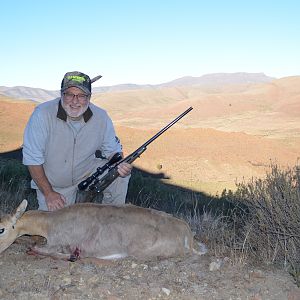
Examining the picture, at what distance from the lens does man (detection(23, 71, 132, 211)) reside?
19.9 ft

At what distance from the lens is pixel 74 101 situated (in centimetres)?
617

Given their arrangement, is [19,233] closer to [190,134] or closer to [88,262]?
[88,262]

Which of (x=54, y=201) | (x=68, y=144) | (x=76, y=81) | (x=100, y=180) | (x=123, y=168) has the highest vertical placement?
(x=76, y=81)

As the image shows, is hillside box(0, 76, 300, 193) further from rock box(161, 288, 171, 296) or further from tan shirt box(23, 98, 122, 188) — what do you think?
rock box(161, 288, 171, 296)

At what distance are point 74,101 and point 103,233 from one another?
184 cm

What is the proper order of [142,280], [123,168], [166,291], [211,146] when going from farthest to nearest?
[211,146]
[123,168]
[142,280]
[166,291]

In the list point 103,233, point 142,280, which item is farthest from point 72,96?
point 142,280

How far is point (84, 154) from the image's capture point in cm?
662

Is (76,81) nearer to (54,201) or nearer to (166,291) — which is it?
(54,201)

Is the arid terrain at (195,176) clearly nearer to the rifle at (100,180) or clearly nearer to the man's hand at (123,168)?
the rifle at (100,180)

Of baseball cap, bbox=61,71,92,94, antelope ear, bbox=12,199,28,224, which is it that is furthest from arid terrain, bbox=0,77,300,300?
baseball cap, bbox=61,71,92,94

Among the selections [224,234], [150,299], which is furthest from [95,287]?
[224,234]

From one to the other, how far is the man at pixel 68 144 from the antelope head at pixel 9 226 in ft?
2.20

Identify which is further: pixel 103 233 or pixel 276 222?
pixel 276 222
